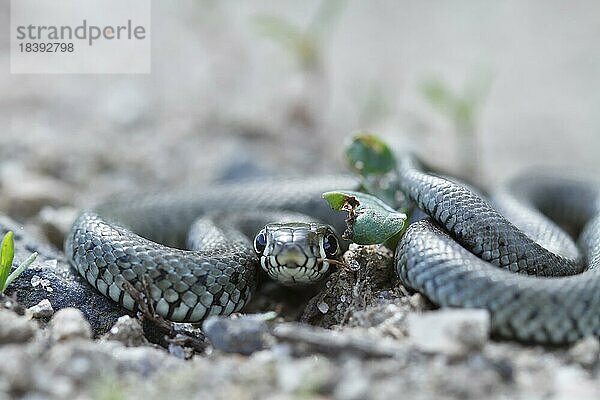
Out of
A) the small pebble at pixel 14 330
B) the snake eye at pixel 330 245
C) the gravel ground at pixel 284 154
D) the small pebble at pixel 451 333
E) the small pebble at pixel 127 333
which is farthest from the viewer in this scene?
the snake eye at pixel 330 245

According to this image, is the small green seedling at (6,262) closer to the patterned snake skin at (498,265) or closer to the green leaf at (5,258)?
the green leaf at (5,258)

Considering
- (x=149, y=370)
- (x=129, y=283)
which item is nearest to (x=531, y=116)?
(x=129, y=283)

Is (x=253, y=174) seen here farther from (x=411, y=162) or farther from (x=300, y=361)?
(x=300, y=361)

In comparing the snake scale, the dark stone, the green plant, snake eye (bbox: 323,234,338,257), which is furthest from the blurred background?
snake eye (bbox: 323,234,338,257)

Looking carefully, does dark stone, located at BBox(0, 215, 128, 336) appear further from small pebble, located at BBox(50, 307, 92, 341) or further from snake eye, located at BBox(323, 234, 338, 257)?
snake eye, located at BBox(323, 234, 338, 257)

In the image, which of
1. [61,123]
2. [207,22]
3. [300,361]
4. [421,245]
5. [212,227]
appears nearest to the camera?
[300,361]

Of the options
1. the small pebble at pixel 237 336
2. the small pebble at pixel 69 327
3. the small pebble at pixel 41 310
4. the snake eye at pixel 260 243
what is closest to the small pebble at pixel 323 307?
the snake eye at pixel 260 243
